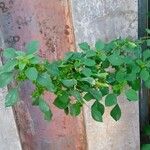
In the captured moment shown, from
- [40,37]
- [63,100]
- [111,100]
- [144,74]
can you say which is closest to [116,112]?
[111,100]

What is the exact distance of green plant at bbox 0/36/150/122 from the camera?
1547 millimetres

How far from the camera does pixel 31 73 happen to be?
151 centimetres

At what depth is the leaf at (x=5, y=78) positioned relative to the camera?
4.92 feet

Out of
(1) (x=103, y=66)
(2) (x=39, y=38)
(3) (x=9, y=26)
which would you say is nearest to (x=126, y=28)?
(1) (x=103, y=66)

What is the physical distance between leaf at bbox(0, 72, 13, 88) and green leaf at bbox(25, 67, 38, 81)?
0.22ft

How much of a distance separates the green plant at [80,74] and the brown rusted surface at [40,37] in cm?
29

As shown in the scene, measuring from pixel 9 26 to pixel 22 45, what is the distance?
0.42ft

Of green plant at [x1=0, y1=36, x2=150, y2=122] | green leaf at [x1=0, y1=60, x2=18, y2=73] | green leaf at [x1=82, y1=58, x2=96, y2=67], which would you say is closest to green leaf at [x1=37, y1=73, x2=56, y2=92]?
green plant at [x1=0, y1=36, x2=150, y2=122]

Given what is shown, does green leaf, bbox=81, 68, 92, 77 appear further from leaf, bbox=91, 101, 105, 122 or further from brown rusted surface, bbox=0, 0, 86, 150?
brown rusted surface, bbox=0, 0, 86, 150

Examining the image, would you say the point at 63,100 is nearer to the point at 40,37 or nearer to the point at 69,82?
the point at 69,82

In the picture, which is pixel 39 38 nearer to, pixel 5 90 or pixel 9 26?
pixel 9 26

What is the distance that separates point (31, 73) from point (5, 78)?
11cm

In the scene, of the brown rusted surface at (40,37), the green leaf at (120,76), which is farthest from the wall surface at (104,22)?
the green leaf at (120,76)

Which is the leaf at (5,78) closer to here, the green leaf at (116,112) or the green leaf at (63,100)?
the green leaf at (63,100)
